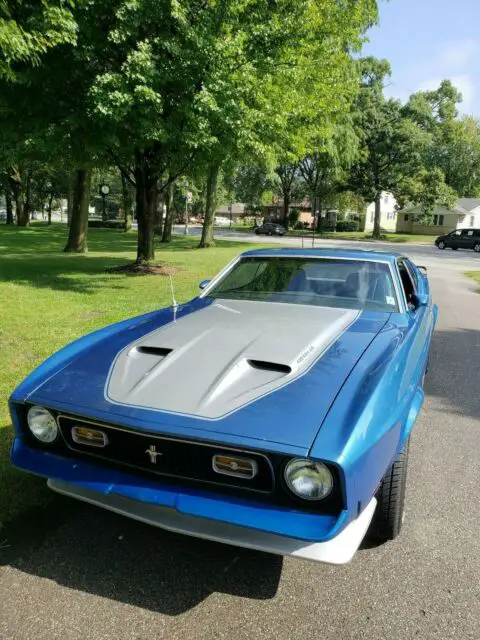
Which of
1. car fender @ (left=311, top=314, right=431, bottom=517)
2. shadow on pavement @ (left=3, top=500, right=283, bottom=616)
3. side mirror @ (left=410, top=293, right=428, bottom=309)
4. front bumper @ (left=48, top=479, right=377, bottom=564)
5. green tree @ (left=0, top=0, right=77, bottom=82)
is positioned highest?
green tree @ (left=0, top=0, right=77, bottom=82)

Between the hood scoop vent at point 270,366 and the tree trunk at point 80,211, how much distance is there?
16245 mm

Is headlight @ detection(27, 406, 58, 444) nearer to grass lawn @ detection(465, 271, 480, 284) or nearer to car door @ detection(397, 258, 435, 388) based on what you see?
car door @ detection(397, 258, 435, 388)

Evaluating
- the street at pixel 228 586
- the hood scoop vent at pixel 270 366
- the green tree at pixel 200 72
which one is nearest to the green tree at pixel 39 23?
the green tree at pixel 200 72

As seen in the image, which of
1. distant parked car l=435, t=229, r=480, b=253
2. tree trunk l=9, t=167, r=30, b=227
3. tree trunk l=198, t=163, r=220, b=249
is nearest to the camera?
tree trunk l=198, t=163, r=220, b=249

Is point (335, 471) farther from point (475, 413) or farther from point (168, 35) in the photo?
point (168, 35)

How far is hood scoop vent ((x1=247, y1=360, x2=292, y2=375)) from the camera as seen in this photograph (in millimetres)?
2488

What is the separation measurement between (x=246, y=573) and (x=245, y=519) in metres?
0.59

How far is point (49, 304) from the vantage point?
330 inches

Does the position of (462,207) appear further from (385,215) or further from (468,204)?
(385,215)

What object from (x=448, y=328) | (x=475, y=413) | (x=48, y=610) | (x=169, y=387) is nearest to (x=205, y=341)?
(x=169, y=387)

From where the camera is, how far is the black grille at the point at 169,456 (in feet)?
6.77

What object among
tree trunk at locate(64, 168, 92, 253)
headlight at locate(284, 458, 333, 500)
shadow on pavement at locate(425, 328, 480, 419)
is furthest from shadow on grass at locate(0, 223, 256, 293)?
headlight at locate(284, 458, 333, 500)

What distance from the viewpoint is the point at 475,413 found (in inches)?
175

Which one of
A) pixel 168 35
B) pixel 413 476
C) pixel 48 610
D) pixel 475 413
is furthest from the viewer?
pixel 168 35
